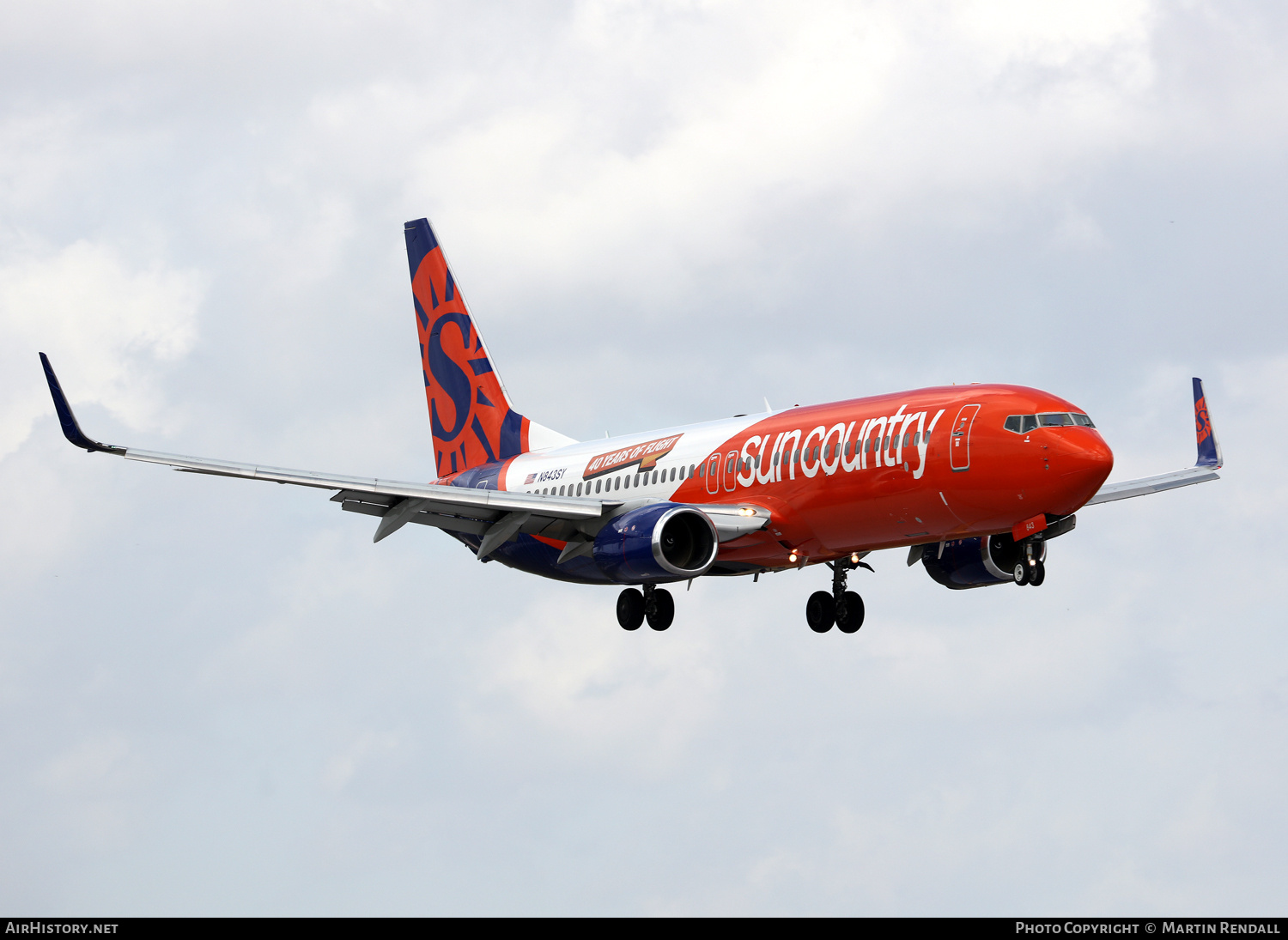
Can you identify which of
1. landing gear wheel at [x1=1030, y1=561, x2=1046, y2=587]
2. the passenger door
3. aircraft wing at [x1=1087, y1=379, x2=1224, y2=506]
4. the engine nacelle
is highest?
aircraft wing at [x1=1087, y1=379, x2=1224, y2=506]

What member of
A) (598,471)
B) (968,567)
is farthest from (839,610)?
(598,471)

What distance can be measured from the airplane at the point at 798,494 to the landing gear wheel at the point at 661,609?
47 mm

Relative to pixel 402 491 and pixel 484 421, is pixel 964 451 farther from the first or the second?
pixel 484 421

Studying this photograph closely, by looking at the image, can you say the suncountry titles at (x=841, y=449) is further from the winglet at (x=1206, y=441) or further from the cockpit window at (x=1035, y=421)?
the winglet at (x=1206, y=441)

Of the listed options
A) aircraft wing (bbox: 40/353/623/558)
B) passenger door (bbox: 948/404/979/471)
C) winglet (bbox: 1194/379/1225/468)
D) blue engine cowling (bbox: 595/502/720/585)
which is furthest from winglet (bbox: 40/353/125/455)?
winglet (bbox: 1194/379/1225/468)

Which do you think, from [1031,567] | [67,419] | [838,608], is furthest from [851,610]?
[67,419]

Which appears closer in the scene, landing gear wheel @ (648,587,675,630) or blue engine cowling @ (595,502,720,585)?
blue engine cowling @ (595,502,720,585)

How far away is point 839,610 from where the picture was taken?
50.0 m

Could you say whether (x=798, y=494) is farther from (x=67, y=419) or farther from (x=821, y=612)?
(x=67, y=419)

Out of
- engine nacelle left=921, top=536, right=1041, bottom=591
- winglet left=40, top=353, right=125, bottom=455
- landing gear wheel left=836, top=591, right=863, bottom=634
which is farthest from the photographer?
landing gear wheel left=836, top=591, right=863, bottom=634

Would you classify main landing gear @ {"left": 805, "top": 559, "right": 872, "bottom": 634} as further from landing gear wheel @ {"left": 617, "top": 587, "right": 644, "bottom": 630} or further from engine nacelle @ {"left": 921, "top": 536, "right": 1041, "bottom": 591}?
landing gear wheel @ {"left": 617, "top": 587, "right": 644, "bottom": 630}

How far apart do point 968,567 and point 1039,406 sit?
28.7 ft

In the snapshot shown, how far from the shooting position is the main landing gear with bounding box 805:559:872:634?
4991 centimetres

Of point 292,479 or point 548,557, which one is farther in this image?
point 548,557
